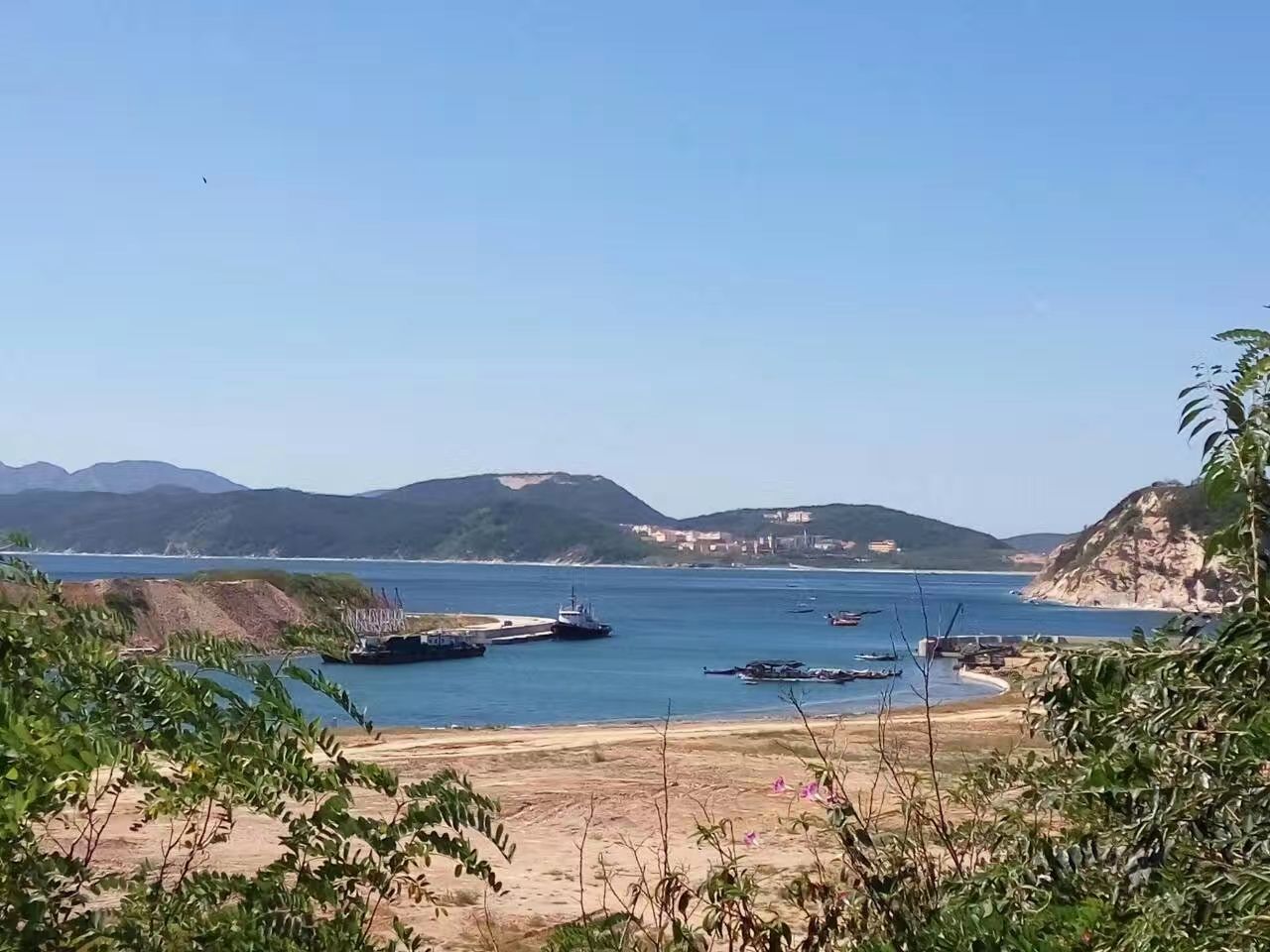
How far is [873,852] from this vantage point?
8.88 ft

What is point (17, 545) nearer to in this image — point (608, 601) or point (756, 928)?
point (756, 928)

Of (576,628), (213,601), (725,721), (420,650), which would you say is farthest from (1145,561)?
(213,601)

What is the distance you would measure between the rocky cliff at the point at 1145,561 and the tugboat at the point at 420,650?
28.3 metres

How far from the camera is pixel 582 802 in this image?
14.3 meters

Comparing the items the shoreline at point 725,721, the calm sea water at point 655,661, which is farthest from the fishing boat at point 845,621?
the shoreline at point 725,721

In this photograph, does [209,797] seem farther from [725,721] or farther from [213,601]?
[213,601]

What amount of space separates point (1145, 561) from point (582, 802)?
120 feet

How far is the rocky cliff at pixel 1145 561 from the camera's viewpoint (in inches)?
117

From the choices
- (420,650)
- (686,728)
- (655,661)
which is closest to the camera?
(686,728)

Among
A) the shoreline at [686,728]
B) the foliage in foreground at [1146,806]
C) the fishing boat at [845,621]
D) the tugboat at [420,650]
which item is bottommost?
the fishing boat at [845,621]

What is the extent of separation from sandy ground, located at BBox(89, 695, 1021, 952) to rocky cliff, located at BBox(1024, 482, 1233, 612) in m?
0.84

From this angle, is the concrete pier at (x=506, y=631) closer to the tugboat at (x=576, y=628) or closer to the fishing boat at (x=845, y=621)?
the tugboat at (x=576, y=628)

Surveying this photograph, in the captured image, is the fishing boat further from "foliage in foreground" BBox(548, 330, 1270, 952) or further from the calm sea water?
"foliage in foreground" BBox(548, 330, 1270, 952)

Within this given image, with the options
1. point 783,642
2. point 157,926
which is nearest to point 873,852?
point 157,926
